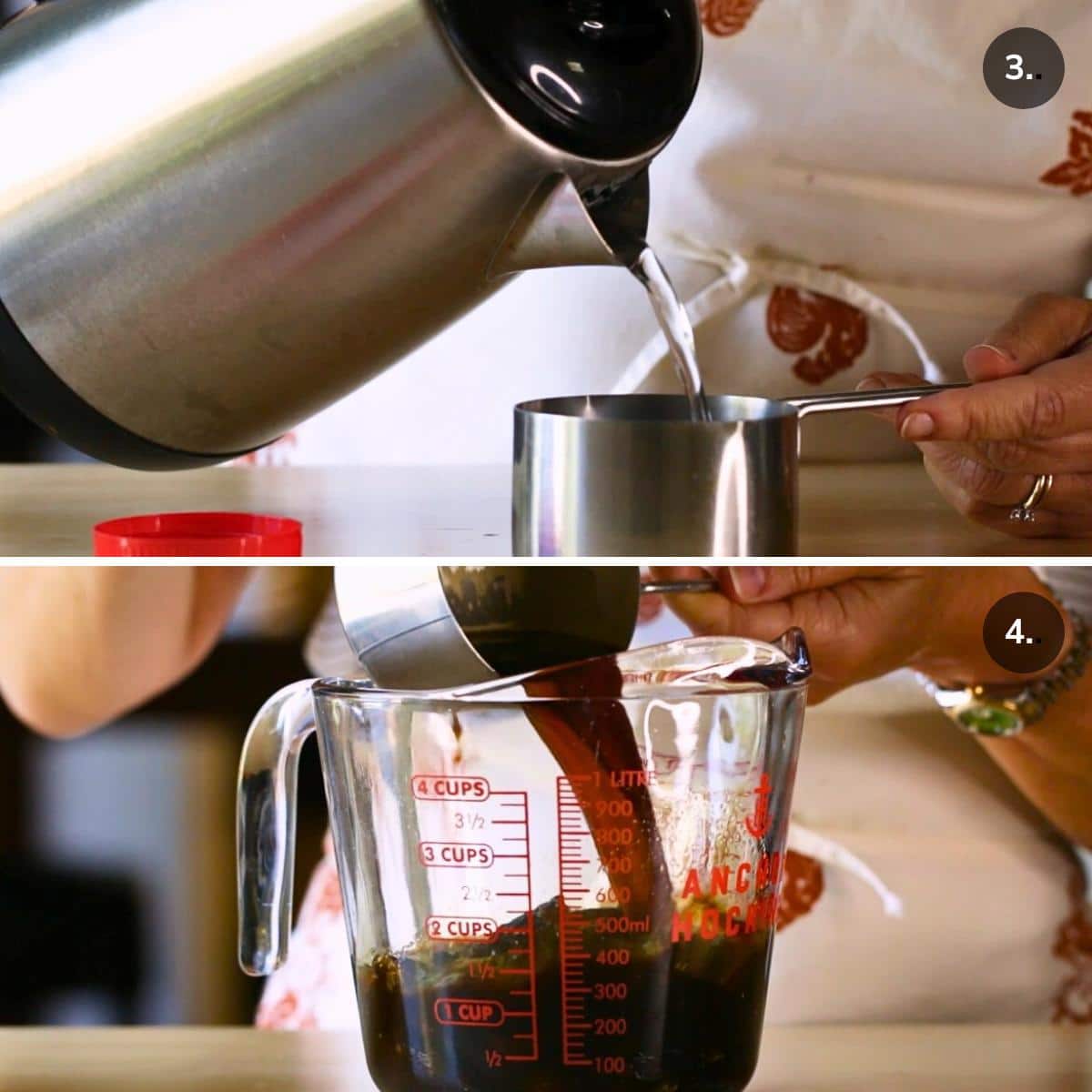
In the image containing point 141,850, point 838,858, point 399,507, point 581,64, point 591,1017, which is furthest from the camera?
point 141,850

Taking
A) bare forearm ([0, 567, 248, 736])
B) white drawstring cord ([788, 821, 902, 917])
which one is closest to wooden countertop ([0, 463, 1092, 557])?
bare forearm ([0, 567, 248, 736])

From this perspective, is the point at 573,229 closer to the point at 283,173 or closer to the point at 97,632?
the point at 283,173

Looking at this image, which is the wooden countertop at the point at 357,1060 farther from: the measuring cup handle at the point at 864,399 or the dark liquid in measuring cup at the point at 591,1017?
the measuring cup handle at the point at 864,399

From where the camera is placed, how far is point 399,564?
577 mm

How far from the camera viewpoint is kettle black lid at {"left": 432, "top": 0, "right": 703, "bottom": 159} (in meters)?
0.45

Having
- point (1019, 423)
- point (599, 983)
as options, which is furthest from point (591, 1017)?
point (1019, 423)

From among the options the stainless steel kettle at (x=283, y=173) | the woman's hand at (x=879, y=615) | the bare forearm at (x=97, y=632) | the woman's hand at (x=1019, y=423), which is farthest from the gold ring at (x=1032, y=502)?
the bare forearm at (x=97, y=632)

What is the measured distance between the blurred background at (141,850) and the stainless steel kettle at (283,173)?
2.54ft

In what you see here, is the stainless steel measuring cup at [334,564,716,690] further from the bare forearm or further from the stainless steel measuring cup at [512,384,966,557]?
the bare forearm

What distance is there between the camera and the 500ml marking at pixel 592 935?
56 centimetres

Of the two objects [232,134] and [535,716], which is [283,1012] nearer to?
[535,716]

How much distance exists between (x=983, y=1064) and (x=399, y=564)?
34cm

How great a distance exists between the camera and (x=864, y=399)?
577 millimetres

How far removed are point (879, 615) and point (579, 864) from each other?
0.25 meters
